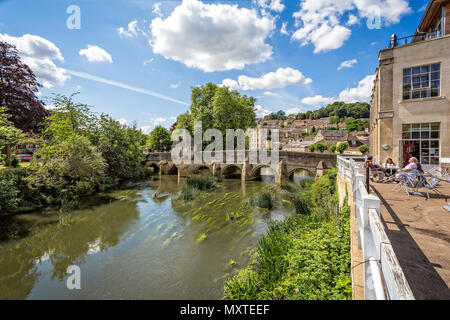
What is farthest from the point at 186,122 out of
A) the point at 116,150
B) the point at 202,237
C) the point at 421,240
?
the point at 421,240

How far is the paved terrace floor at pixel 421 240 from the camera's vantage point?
2324 mm

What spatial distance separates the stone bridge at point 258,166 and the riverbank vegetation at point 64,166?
846 cm

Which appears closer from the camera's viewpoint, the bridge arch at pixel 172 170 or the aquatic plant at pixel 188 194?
the aquatic plant at pixel 188 194

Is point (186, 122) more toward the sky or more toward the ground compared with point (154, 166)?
more toward the sky

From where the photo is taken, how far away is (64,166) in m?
13.5

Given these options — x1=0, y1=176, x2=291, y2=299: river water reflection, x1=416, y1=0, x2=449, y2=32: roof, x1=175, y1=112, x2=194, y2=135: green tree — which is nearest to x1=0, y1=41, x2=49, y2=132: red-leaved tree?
x1=0, y1=176, x2=291, y2=299: river water reflection

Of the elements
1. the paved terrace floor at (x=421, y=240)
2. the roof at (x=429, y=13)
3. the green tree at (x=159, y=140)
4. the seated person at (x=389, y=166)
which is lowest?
the paved terrace floor at (x=421, y=240)

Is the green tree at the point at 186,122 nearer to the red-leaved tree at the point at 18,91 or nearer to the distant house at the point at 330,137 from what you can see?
the red-leaved tree at the point at 18,91

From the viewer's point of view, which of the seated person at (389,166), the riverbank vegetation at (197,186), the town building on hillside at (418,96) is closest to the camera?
the seated person at (389,166)

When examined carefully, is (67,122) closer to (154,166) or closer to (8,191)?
(8,191)

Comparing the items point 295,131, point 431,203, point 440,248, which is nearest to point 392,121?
point 431,203

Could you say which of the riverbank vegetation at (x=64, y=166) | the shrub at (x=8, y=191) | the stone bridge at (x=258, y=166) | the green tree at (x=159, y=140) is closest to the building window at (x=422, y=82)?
the stone bridge at (x=258, y=166)

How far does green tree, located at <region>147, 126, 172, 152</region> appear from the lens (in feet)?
137

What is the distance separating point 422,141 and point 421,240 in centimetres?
987
